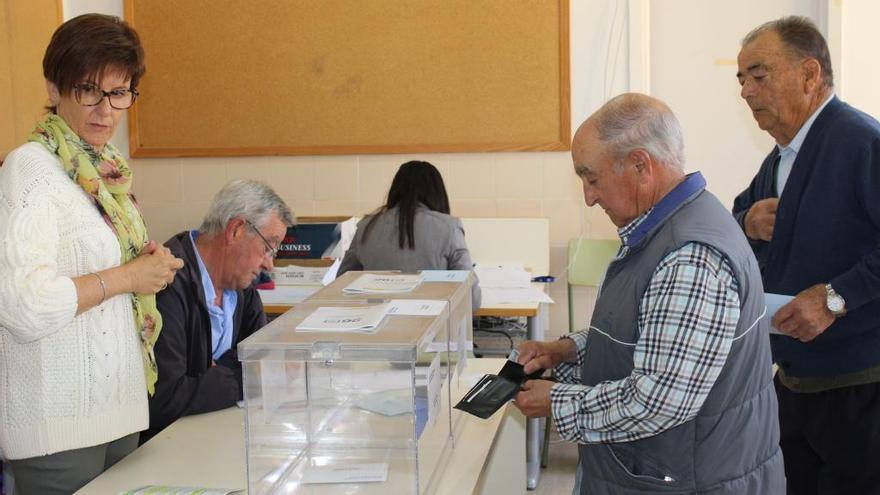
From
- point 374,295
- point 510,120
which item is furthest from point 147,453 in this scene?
point 510,120

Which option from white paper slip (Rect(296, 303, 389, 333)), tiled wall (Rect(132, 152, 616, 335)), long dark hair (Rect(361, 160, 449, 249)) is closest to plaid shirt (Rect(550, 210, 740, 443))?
white paper slip (Rect(296, 303, 389, 333))

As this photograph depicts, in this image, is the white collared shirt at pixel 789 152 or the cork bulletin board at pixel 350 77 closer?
the white collared shirt at pixel 789 152

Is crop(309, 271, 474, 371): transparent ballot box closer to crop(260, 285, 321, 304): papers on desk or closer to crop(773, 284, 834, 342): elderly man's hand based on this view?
crop(773, 284, 834, 342): elderly man's hand

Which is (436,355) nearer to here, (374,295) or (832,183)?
(374,295)

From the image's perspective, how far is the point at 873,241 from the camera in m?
2.18

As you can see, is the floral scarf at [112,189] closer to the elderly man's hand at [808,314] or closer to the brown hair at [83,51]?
the brown hair at [83,51]

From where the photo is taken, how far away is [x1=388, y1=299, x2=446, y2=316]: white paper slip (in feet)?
5.73

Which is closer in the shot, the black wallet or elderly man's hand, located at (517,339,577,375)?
the black wallet

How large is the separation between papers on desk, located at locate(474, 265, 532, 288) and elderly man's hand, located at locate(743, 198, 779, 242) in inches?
64.0

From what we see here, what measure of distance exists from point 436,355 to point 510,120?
9.86 feet

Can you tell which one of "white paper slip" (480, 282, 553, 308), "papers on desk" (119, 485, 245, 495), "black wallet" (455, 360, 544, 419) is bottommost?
"papers on desk" (119, 485, 245, 495)

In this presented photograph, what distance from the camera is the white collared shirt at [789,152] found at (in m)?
2.32

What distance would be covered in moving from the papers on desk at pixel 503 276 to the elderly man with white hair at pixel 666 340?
2.30 m

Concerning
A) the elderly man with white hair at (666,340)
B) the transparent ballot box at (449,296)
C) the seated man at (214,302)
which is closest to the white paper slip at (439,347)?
the transparent ballot box at (449,296)
